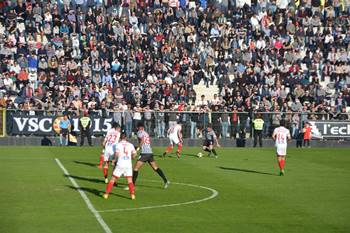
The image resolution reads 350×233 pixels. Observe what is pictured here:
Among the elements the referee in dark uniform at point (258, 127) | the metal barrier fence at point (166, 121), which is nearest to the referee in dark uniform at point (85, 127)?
the metal barrier fence at point (166, 121)

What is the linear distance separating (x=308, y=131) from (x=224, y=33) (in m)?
9.26

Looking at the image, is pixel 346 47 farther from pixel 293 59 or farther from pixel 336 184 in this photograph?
pixel 336 184

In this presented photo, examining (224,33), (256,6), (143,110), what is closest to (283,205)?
(143,110)

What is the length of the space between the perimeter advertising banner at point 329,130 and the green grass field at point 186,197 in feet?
33.2

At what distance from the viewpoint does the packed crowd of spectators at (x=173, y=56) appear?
5000cm

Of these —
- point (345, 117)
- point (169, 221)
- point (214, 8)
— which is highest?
point (214, 8)

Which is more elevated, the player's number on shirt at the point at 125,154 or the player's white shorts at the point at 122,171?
the player's number on shirt at the point at 125,154

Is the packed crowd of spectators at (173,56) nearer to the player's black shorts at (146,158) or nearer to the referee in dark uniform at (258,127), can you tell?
the referee in dark uniform at (258,127)

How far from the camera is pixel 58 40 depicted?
5212 centimetres

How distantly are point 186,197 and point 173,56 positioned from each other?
27.2 metres

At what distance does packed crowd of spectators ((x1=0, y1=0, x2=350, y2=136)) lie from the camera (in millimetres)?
50000

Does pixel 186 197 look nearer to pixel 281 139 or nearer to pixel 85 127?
pixel 281 139

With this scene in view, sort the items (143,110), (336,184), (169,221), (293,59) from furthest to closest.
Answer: (293,59)
(143,110)
(336,184)
(169,221)

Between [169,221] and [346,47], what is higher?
[346,47]
